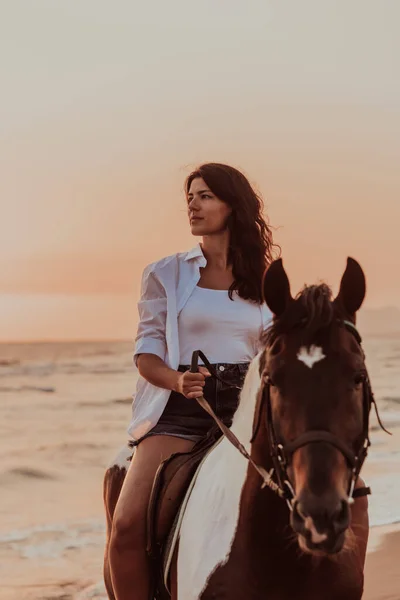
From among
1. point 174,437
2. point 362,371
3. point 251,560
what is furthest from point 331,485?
point 174,437

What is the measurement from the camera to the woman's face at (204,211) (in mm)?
4438

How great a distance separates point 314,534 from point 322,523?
0.04 meters

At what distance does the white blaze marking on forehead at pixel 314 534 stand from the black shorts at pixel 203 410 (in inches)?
54.8

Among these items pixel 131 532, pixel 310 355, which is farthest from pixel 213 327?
pixel 310 355

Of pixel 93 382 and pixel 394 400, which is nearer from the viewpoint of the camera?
pixel 394 400

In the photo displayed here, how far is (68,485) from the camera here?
16.1m

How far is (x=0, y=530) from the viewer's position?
11.8 m

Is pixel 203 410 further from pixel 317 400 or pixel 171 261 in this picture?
pixel 317 400

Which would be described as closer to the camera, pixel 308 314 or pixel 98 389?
pixel 308 314

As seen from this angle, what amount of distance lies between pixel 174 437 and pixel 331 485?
4.68 feet

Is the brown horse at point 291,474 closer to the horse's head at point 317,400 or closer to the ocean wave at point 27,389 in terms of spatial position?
the horse's head at point 317,400

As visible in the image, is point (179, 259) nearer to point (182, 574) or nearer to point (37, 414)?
point (182, 574)

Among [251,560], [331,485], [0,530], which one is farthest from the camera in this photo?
[0,530]

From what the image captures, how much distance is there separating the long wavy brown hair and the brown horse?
0.94 m
